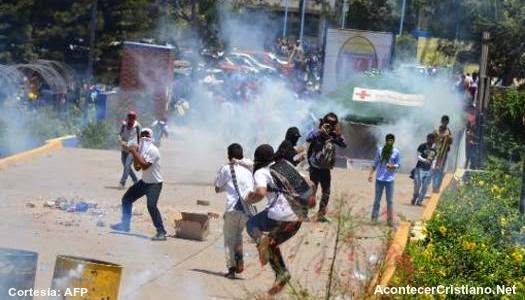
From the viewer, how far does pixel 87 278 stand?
26.2 feet

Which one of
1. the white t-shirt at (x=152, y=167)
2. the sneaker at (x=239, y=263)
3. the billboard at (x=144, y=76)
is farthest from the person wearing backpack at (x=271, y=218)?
the billboard at (x=144, y=76)

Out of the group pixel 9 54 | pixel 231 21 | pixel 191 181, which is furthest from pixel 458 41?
pixel 191 181

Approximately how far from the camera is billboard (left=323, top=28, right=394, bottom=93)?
96.5ft

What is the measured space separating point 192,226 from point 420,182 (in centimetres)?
545

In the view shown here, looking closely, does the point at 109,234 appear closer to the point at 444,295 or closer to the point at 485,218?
the point at 485,218

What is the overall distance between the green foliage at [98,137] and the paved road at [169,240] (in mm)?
1619

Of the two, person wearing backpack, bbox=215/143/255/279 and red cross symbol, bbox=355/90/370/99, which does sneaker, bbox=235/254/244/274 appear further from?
red cross symbol, bbox=355/90/370/99

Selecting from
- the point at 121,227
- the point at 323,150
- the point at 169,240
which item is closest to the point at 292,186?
the point at 169,240

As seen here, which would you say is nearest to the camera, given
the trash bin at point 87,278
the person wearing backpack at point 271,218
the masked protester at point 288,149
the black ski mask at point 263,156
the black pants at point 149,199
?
the trash bin at point 87,278

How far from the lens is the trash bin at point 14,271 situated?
7.84m

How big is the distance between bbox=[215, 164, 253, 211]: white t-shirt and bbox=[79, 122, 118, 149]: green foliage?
480 inches

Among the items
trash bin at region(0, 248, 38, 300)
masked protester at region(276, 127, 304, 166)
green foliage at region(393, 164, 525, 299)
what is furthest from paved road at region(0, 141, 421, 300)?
trash bin at region(0, 248, 38, 300)

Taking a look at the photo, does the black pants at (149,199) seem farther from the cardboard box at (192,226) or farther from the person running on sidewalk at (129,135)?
the person running on sidewalk at (129,135)

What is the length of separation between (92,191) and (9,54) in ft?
48.6
